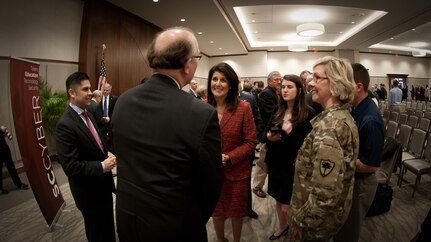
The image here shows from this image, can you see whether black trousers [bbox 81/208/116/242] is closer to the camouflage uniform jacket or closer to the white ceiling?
the camouflage uniform jacket

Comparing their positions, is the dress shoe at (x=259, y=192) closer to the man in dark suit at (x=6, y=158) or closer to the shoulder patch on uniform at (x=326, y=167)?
the shoulder patch on uniform at (x=326, y=167)

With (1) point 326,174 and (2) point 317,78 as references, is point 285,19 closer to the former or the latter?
(2) point 317,78

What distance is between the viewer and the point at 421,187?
12.9ft

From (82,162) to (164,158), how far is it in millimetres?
1133

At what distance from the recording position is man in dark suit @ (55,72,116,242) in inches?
72.4

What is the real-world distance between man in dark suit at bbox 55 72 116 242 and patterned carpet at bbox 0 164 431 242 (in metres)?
1.05

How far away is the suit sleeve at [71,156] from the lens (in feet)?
5.94

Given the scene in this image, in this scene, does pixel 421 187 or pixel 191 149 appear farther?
pixel 421 187

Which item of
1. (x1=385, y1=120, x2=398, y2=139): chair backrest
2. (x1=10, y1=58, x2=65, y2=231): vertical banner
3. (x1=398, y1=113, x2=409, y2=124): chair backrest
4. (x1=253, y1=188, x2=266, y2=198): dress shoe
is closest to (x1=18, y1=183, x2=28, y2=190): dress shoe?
(x1=10, y1=58, x2=65, y2=231): vertical banner

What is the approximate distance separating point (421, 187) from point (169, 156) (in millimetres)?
4508

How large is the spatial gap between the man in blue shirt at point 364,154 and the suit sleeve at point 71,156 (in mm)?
1806

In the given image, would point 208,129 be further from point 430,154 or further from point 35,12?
point 35,12

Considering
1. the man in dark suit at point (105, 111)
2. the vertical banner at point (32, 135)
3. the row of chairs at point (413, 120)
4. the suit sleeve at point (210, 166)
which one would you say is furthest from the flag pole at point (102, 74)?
the row of chairs at point (413, 120)

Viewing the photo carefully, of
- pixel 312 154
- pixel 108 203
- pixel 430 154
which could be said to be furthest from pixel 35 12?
pixel 430 154
